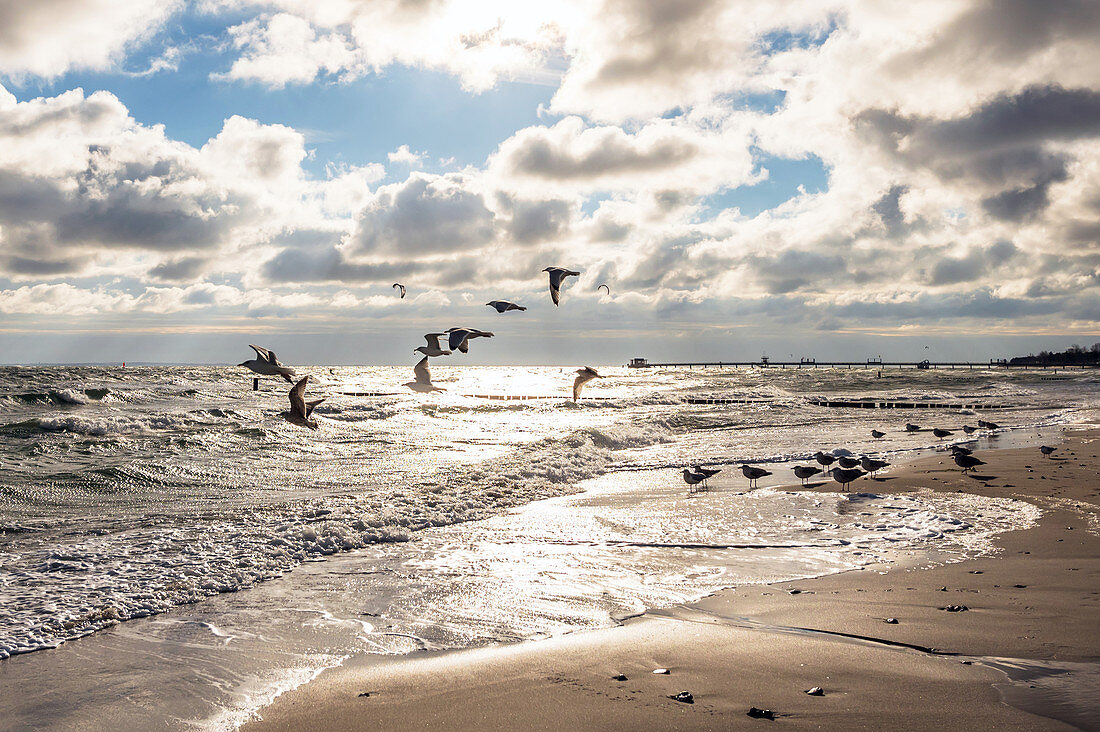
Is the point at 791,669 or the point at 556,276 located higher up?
A: the point at 556,276

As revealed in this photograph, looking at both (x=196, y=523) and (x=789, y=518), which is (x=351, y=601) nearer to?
(x=196, y=523)

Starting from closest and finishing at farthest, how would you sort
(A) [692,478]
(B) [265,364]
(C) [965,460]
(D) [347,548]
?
(B) [265,364] < (D) [347,548] < (A) [692,478] < (C) [965,460]

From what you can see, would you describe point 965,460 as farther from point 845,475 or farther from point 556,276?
point 556,276

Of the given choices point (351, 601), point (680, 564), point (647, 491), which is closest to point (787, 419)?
point (647, 491)

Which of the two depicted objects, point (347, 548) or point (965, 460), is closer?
point (347, 548)

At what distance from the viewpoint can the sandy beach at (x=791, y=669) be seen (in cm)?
449

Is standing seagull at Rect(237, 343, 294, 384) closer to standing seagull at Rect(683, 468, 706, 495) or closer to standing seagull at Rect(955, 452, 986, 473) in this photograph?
standing seagull at Rect(683, 468, 706, 495)

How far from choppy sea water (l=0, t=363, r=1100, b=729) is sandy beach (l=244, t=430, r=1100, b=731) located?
590 millimetres

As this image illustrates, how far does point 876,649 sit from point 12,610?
8485 millimetres

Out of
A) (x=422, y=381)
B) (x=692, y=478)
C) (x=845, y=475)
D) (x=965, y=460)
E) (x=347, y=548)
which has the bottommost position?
(x=347, y=548)

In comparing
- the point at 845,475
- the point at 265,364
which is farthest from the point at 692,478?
the point at 265,364

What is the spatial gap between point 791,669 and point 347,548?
7209 mm

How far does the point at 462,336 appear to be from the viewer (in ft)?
28.7

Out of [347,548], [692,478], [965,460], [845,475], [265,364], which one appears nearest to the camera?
[265,364]
